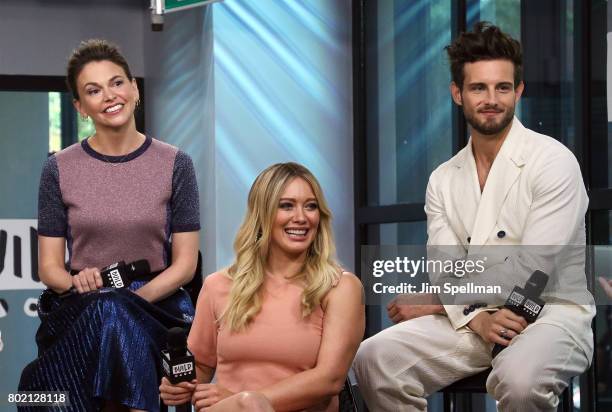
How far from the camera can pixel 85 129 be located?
6.64 m

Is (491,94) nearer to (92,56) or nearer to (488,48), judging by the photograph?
(488,48)

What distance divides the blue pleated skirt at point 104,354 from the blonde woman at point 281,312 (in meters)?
0.21

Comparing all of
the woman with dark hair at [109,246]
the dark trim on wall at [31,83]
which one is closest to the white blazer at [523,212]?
the woman with dark hair at [109,246]

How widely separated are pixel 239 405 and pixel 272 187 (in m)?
0.66

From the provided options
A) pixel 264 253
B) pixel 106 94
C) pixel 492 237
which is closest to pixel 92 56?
pixel 106 94

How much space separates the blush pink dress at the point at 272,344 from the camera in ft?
9.98

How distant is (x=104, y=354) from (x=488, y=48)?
5.11ft

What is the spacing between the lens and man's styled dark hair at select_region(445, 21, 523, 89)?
351cm

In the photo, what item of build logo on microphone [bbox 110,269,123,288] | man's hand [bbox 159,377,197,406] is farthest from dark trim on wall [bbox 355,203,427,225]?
man's hand [bbox 159,377,197,406]

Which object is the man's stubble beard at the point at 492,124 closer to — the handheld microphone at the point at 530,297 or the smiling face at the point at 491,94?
the smiling face at the point at 491,94

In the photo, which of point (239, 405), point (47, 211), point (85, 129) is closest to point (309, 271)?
point (239, 405)

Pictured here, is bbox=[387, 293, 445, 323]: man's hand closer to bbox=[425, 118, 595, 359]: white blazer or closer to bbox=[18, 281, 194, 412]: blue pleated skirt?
bbox=[425, 118, 595, 359]: white blazer

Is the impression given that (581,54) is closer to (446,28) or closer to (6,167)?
(446,28)

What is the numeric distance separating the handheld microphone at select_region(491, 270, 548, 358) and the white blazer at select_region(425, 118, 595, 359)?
45 millimetres
